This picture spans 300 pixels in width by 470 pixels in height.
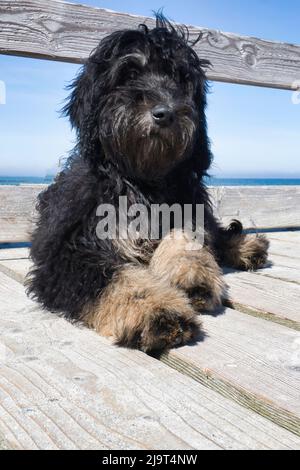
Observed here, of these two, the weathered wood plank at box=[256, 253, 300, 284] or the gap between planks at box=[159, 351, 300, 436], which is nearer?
the gap between planks at box=[159, 351, 300, 436]

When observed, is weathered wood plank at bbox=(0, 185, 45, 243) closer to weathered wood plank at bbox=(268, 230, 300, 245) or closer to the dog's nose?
the dog's nose

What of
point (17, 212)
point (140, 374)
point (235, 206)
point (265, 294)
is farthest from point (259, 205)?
point (140, 374)

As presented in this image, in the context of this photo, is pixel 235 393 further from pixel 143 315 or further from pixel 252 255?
pixel 252 255

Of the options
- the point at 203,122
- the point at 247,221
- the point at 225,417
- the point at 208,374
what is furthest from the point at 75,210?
the point at 247,221

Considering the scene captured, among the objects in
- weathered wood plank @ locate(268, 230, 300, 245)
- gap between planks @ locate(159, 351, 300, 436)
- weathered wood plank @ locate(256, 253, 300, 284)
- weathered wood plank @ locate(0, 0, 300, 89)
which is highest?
weathered wood plank @ locate(0, 0, 300, 89)

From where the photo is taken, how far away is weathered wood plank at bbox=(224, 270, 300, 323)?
2996mm

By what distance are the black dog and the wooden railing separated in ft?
2.32

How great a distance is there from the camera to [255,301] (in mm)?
3195

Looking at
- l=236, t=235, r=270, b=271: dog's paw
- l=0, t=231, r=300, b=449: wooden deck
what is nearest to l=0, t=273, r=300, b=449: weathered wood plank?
l=0, t=231, r=300, b=449: wooden deck

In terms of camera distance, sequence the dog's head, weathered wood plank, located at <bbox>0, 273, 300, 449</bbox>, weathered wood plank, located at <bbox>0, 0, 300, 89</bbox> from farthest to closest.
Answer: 1. weathered wood plank, located at <bbox>0, 0, 300, 89</bbox>
2. the dog's head
3. weathered wood plank, located at <bbox>0, 273, 300, 449</bbox>

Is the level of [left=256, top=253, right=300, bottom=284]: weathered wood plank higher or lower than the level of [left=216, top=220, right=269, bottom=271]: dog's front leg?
lower

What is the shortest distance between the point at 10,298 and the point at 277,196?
3.70 metres
